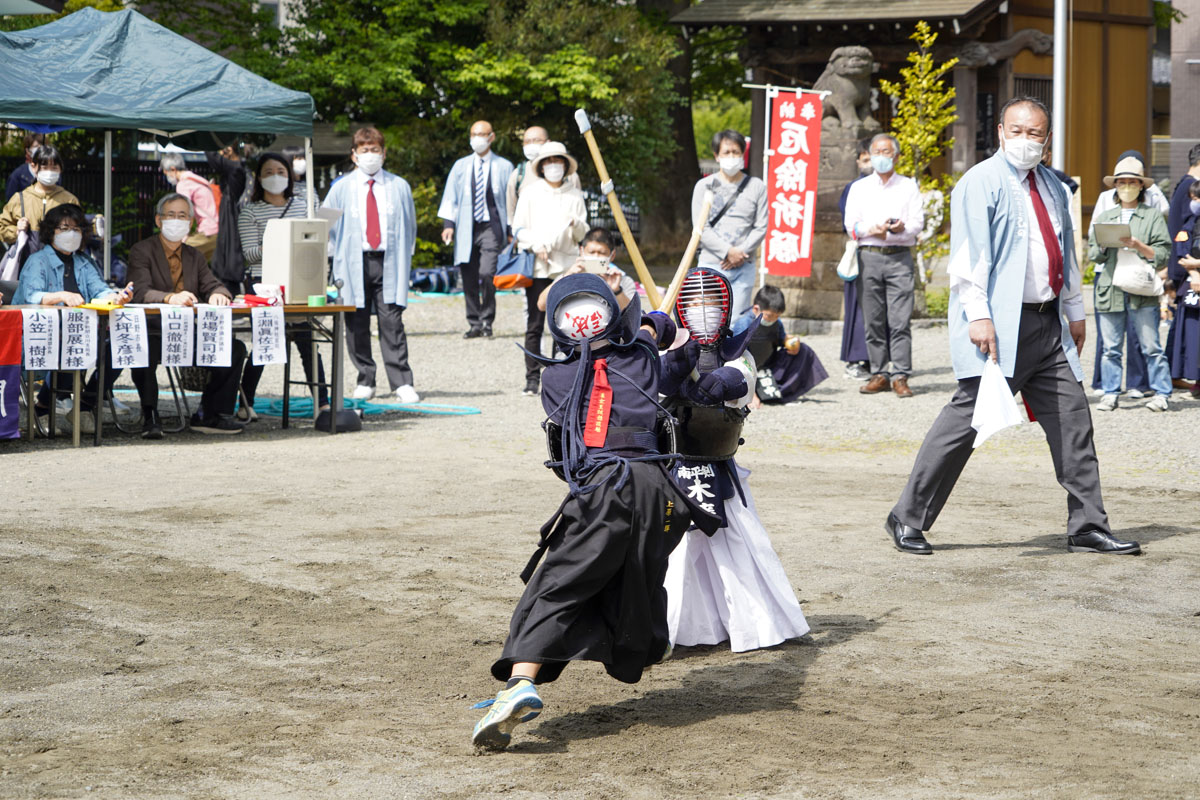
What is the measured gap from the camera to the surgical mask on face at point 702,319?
189 inches

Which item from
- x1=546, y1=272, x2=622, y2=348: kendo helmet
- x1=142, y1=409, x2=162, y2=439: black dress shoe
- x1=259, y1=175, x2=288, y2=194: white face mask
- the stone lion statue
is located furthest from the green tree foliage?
x1=546, y1=272, x2=622, y2=348: kendo helmet

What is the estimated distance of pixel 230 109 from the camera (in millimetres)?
11203

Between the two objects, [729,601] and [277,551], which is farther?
[277,551]

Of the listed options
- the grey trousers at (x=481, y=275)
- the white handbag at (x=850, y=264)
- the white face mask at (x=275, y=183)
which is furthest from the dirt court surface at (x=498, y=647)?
the grey trousers at (x=481, y=275)

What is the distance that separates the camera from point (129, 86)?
37.3 ft

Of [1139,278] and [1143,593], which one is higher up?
[1139,278]

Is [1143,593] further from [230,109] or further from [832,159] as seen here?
[832,159]

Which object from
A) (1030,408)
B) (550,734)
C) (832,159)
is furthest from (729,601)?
(832,159)

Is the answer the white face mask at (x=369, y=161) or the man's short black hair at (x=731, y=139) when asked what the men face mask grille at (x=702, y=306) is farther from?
the white face mask at (x=369, y=161)

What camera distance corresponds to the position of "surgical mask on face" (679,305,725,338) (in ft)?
15.8

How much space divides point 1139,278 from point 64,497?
7.67 m

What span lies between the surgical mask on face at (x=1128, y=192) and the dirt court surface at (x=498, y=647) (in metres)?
2.96

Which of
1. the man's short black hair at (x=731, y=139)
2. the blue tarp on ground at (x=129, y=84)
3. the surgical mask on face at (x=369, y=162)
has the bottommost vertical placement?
the surgical mask on face at (x=369, y=162)

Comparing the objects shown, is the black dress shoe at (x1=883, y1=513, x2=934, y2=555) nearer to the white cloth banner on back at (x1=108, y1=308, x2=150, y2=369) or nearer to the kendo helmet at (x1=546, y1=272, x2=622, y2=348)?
the kendo helmet at (x1=546, y1=272, x2=622, y2=348)
